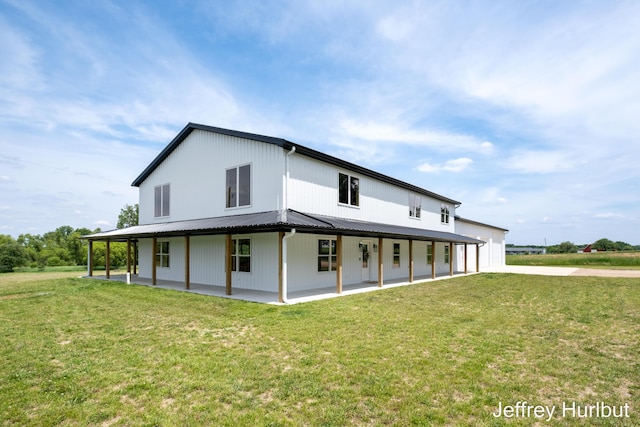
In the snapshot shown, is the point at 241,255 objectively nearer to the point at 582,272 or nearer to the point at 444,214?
the point at 444,214

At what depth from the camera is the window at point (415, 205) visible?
21075 mm

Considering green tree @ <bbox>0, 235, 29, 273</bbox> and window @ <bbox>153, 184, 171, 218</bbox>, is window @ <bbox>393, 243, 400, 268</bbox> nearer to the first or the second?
window @ <bbox>153, 184, 171, 218</bbox>

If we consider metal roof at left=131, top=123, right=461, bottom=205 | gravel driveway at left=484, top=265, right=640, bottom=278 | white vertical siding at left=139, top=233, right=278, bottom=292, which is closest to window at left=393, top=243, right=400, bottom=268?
metal roof at left=131, top=123, right=461, bottom=205

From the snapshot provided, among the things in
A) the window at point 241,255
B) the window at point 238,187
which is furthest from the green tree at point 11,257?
the window at point 241,255

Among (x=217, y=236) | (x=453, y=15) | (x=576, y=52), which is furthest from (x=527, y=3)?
(x=217, y=236)

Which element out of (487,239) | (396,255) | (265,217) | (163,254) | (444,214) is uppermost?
(444,214)

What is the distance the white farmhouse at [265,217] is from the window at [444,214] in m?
4.34

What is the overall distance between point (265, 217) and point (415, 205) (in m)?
12.7

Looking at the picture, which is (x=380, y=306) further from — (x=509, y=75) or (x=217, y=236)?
(x=509, y=75)

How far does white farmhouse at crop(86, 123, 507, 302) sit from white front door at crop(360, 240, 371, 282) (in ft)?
0.18

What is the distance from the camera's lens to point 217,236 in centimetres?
1477

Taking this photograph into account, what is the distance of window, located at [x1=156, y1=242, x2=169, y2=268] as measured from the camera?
1768 centimetres

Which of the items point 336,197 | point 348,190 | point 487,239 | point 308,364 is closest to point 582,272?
point 487,239

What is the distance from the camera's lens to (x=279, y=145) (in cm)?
1253
